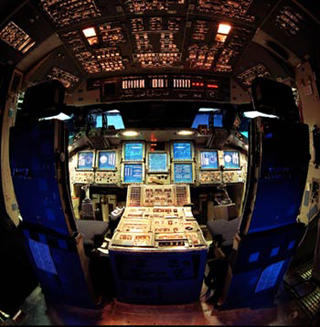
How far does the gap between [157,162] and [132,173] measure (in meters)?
0.65

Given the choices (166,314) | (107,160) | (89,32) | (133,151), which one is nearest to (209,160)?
(133,151)

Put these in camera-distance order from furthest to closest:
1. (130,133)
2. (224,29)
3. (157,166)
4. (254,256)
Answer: (157,166), (130,133), (224,29), (254,256)

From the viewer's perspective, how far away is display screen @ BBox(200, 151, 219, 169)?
3.68m

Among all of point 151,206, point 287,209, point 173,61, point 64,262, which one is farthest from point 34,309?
point 173,61

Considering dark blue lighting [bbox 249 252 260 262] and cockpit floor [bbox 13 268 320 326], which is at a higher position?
dark blue lighting [bbox 249 252 260 262]

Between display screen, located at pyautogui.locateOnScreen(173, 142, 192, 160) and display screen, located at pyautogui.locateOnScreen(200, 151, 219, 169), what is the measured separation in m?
0.34

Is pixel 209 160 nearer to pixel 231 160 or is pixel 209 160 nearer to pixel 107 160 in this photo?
pixel 231 160

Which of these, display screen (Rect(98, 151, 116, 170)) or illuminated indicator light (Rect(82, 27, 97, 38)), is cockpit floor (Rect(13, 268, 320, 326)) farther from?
illuminated indicator light (Rect(82, 27, 97, 38))

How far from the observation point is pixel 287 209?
173 centimetres

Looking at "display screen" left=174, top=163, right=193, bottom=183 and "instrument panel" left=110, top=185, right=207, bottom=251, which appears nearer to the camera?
"instrument panel" left=110, top=185, right=207, bottom=251

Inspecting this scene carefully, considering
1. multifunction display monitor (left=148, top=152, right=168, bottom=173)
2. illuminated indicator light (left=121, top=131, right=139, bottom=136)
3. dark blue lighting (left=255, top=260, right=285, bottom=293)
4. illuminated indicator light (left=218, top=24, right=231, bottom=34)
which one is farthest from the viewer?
multifunction display monitor (left=148, top=152, right=168, bottom=173)

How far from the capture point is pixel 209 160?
3.72 meters

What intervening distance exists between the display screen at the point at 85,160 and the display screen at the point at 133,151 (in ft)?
3.00

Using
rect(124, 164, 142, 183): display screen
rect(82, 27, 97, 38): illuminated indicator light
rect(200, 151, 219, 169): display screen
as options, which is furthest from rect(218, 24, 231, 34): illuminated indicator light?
rect(124, 164, 142, 183): display screen
